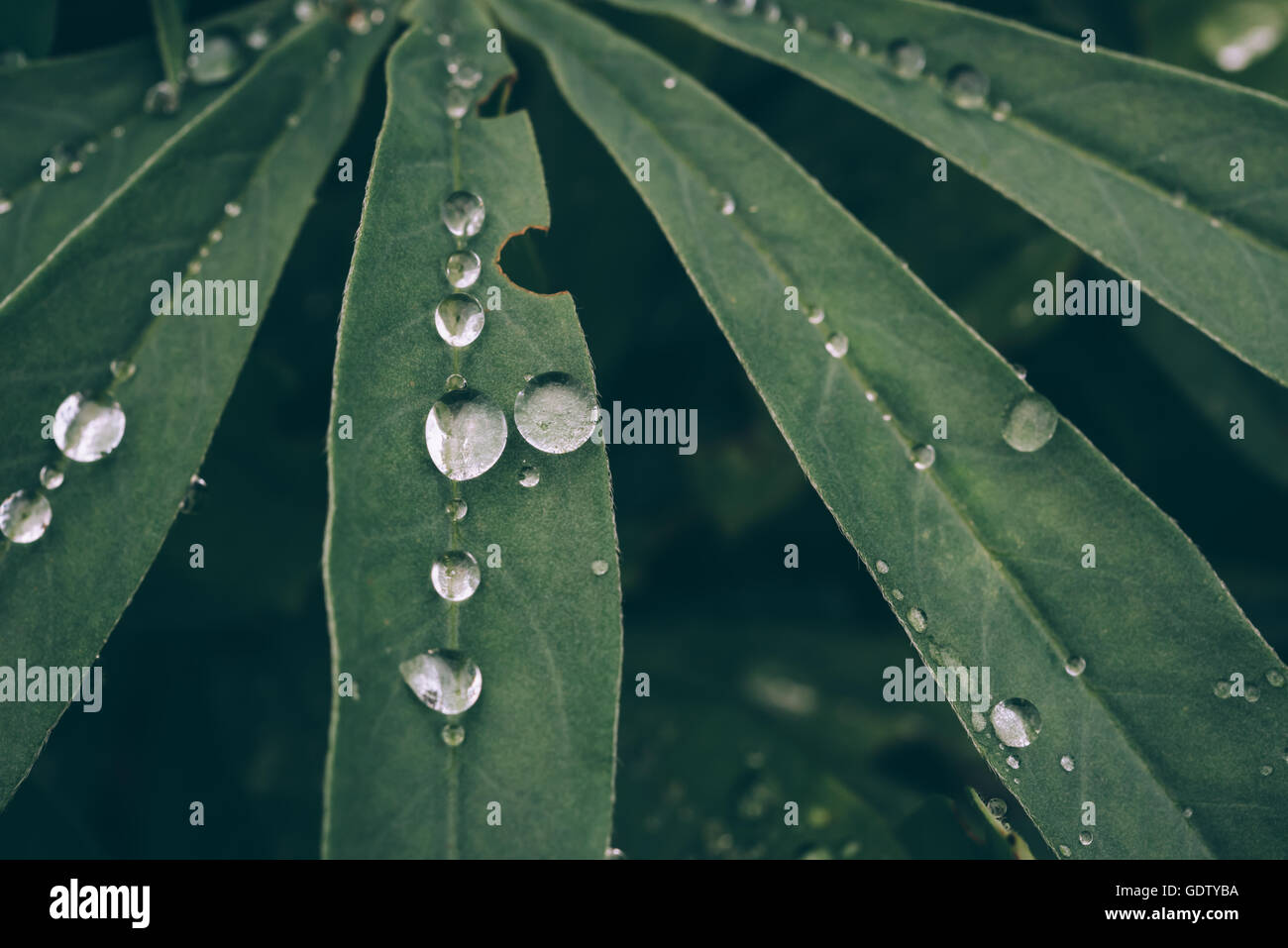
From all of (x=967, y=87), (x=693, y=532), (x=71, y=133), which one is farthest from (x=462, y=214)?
(x=693, y=532)

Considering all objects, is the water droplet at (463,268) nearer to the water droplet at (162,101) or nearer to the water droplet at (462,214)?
the water droplet at (462,214)

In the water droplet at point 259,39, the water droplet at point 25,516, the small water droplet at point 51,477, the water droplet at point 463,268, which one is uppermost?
the water droplet at point 259,39

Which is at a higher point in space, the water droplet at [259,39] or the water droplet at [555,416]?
the water droplet at [259,39]

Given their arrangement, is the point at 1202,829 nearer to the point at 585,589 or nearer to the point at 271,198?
the point at 585,589

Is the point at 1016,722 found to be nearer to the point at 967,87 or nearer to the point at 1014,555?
the point at 1014,555

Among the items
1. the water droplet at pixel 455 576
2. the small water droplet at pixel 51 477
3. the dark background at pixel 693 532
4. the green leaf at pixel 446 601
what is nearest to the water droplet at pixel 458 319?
the green leaf at pixel 446 601
